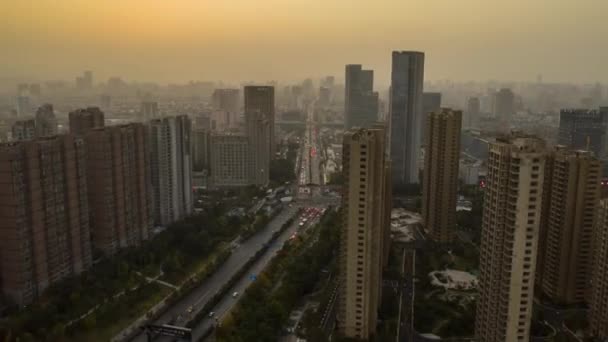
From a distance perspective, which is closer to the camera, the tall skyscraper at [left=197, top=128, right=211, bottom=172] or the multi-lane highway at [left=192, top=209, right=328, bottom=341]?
the multi-lane highway at [left=192, top=209, right=328, bottom=341]

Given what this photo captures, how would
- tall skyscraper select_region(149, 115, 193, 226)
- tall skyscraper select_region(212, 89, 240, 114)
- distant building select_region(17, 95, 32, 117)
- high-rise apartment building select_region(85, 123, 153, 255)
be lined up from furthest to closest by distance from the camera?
tall skyscraper select_region(212, 89, 240, 114)
distant building select_region(17, 95, 32, 117)
tall skyscraper select_region(149, 115, 193, 226)
high-rise apartment building select_region(85, 123, 153, 255)

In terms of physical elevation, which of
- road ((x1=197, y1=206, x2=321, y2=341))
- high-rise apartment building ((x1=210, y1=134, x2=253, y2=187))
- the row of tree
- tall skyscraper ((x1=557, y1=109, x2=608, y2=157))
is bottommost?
road ((x1=197, y1=206, x2=321, y2=341))

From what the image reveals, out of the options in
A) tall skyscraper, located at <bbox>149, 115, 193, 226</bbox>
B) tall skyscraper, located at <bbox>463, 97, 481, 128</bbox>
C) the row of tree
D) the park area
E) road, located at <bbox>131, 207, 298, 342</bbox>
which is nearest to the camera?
the row of tree

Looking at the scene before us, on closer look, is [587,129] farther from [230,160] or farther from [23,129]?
[23,129]

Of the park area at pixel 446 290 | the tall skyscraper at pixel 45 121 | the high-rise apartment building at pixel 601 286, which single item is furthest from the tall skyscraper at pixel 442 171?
the tall skyscraper at pixel 45 121

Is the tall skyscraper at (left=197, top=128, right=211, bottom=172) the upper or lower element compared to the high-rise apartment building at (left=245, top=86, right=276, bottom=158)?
lower

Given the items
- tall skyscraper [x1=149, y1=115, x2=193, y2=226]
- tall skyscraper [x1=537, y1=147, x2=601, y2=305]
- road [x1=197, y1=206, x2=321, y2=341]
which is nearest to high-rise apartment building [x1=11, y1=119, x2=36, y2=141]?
tall skyscraper [x1=149, y1=115, x2=193, y2=226]

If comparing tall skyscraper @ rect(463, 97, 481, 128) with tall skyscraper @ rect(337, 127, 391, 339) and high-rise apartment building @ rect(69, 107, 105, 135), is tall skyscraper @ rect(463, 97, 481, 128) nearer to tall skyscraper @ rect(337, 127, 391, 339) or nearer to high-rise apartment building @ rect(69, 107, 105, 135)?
high-rise apartment building @ rect(69, 107, 105, 135)

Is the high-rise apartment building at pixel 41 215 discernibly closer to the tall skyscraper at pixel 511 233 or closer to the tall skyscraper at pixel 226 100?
the tall skyscraper at pixel 511 233
